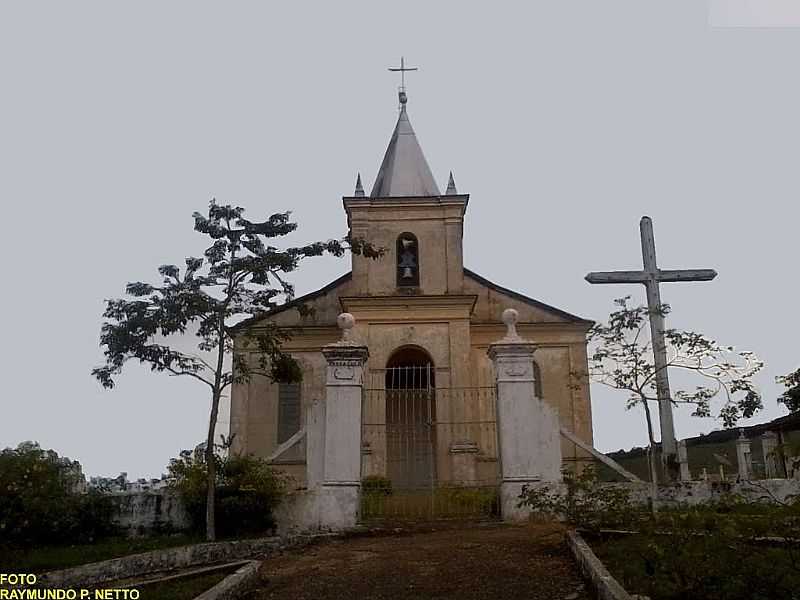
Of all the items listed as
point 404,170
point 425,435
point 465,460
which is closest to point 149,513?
point 465,460

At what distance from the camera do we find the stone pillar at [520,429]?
11742mm

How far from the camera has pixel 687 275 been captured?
15.0 metres

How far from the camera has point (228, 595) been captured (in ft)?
23.2

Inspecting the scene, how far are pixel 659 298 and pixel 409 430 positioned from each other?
602 centimetres

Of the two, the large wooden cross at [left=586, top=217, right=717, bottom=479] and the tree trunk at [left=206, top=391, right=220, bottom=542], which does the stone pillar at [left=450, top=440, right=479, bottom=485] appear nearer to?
the large wooden cross at [left=586, top=217, right=717, bottom=479]

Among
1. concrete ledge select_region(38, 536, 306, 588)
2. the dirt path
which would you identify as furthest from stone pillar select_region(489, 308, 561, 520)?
concrete ledge select_region(38, 536, 306, 588)

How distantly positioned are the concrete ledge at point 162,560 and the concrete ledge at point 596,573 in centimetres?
382

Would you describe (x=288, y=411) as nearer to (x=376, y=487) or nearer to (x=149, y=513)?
(x=376, y=487)

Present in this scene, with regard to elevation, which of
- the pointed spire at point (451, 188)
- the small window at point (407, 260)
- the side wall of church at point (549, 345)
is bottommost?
the side wall of church at point (549, 345)

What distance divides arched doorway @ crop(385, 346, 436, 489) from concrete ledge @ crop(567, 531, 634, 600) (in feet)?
25.3

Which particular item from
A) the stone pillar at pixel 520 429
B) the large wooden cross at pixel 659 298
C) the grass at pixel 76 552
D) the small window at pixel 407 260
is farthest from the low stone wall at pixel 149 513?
the small window at pixel 407 260

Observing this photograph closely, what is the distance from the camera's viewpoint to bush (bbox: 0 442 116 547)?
11.2 metres

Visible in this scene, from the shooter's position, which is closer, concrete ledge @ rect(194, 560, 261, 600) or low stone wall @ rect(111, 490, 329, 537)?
concrete ledge @ rect(194, 560, 261, 600)

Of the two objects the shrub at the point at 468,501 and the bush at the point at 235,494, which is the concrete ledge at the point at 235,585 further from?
the shrub at the point at 468,501
